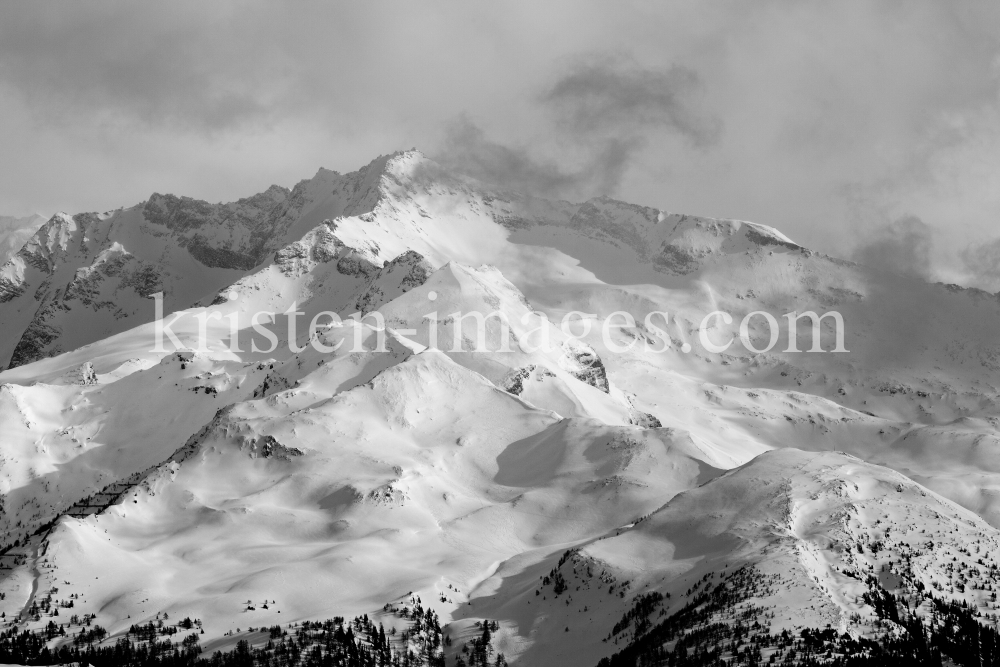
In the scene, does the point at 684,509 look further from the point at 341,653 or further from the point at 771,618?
the point at 341,653

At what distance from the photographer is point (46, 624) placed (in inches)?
4688

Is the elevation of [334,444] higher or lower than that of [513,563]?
higher

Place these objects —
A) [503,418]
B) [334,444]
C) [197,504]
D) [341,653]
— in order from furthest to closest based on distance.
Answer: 1. [503,418]
2. [334,444]
3. [197,504]
4. [341,653]

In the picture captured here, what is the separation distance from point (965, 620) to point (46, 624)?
306 ft

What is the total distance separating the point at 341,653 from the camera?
338 ft

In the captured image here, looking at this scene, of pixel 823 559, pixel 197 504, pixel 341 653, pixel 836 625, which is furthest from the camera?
pixel 197 504

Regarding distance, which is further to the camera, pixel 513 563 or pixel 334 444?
pixel 334 444

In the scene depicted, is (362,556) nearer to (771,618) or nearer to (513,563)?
(513,563)

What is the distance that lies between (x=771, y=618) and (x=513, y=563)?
42.8 m

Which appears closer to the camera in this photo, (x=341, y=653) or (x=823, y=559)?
(x=341, y=653)

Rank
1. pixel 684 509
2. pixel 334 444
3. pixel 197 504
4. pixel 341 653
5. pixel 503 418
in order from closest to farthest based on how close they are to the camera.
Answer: pixel 341 653
pixel 684 509
pixel 197 504
pixel 334 444
pixel 503 418

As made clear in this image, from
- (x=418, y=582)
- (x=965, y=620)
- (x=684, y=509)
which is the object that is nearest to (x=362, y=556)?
(x=418, y=582)

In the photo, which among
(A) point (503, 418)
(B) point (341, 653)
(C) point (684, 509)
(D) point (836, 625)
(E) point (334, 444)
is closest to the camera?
(D) point (836, 625)

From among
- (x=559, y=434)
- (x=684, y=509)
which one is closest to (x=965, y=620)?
(x=684, y=509)
